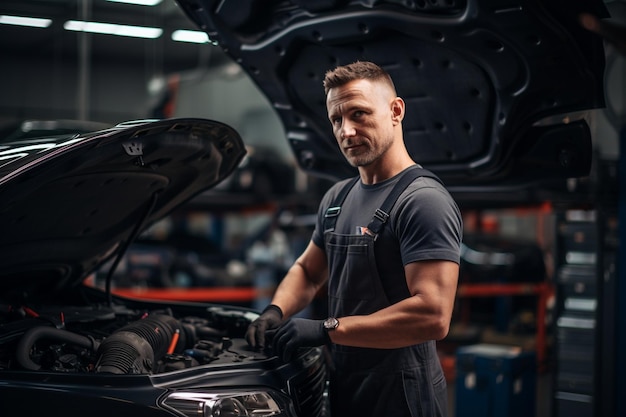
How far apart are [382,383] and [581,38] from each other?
3.50 ft

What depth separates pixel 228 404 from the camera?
1.76 m

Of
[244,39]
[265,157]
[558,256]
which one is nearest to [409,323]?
[244,39]

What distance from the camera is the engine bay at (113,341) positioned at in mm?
1985

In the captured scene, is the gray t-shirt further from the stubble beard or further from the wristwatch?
the wristwatch

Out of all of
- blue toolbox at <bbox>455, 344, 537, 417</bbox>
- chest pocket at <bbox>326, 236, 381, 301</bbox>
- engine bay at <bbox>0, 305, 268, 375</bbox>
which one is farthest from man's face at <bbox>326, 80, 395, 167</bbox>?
blue toolbox at <bbox>455, 344, 537, 417</bbox>

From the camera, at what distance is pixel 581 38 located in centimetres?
193

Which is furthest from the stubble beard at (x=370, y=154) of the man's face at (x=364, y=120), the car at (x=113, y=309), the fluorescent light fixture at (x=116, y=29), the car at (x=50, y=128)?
the fluorescent light fixture at (x=116, y=29)

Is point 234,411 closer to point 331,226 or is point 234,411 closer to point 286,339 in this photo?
point 286,339

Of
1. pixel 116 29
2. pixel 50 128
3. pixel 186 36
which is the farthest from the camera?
pixel 116 29

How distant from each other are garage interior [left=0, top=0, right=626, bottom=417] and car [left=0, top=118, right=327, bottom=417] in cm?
110

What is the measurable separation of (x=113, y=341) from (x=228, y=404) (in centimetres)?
46

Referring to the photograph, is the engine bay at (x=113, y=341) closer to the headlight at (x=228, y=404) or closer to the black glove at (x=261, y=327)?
the black glove at (x=261, y=327)

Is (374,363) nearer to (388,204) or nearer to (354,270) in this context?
(354,270)

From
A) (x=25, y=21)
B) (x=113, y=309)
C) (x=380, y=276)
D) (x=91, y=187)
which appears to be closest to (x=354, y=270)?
(x=380, y=276)
